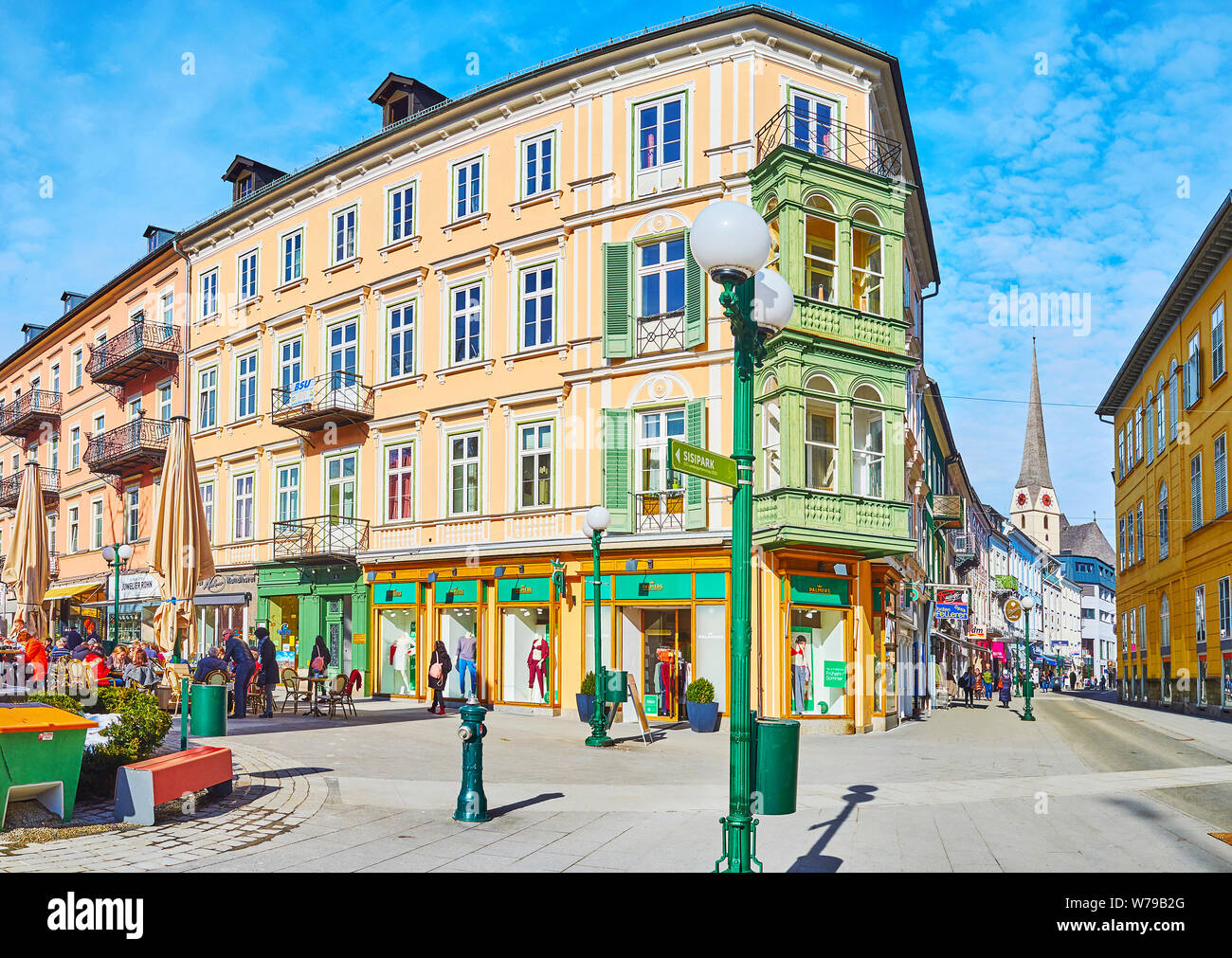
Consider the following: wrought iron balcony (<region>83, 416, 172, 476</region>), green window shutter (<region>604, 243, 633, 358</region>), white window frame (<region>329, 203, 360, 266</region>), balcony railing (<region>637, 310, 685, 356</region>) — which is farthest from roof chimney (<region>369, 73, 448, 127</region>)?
wrought iron balcony (<region>83, 416, 172, 476</region>)

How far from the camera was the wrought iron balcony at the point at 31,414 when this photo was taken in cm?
→ 4609

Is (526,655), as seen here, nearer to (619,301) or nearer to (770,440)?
(770,440)

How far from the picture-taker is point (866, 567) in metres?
21.5

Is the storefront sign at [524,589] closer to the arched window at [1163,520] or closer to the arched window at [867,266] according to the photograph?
the arched window at [867,266]

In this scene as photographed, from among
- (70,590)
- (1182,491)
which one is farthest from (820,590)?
(70,590)

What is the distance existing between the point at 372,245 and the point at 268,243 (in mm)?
5507

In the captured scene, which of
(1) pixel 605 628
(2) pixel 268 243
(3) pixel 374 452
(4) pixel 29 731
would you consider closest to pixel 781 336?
(1) pixel 605 628

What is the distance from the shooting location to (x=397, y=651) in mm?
26516

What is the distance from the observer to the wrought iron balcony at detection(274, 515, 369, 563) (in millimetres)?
27484

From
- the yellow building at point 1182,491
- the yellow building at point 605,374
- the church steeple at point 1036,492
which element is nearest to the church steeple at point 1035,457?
the church steeple at point 1036,492

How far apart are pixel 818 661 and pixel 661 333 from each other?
→ 7447 millimetres

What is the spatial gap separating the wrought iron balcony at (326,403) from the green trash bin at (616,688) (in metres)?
12.7

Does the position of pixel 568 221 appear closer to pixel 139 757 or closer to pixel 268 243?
pixel 268 243

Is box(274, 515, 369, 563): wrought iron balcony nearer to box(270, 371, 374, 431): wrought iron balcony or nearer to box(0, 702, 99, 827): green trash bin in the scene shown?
box(270, 371, 374, 431): wrought iron balcony
